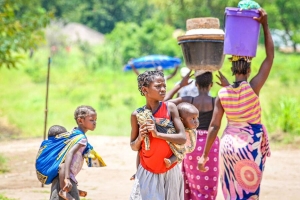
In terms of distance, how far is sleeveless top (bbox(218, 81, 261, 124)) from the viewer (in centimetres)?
488

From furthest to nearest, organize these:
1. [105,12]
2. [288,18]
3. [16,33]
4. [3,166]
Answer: [105,12]
[288,18]
[16,33]
[3,166]

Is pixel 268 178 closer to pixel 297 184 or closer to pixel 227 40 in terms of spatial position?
pixel 297 184

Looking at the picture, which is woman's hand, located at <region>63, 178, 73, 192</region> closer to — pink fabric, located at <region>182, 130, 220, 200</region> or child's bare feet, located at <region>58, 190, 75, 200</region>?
child's bare feet, located at <region>58, 190, 75, 200</region>

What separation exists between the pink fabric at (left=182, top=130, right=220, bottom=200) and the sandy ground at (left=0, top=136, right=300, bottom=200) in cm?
162

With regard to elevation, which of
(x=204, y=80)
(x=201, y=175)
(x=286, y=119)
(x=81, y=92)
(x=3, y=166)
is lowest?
(x=81, y=92)

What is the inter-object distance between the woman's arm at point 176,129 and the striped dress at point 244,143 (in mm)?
548

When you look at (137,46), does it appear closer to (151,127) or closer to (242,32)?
(242,32)

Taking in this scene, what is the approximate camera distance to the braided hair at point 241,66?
5.00 meters

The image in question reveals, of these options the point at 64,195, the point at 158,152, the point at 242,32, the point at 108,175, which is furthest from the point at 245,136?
the point at 108,175

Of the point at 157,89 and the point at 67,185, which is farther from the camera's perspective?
the point at 67,185

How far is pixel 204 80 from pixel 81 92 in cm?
1636

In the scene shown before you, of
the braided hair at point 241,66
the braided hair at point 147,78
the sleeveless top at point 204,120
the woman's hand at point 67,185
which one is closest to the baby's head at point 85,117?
the woman's hand at point 67,185

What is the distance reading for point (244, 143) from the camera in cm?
486

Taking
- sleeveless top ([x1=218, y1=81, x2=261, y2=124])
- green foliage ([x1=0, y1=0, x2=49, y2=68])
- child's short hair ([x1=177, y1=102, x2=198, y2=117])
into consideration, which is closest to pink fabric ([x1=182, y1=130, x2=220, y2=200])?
sleeveless top ([x1=218, y1=81, x2=261, y2=124])
